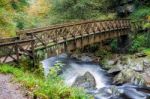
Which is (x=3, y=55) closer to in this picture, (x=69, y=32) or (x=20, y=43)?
(x=20, y=43)

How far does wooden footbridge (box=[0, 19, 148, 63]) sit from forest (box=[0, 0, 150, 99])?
0.16ft

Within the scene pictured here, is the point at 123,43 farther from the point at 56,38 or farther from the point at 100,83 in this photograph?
the point at 56,38

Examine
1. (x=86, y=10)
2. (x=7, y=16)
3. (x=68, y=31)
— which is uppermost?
(x=7, y=16)

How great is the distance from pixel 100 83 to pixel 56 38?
5.40 metres

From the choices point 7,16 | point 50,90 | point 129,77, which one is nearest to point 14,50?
point 50,90

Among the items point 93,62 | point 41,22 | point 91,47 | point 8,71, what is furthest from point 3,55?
point 41,22

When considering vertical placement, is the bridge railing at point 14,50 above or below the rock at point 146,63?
above

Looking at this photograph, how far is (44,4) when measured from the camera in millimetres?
46094

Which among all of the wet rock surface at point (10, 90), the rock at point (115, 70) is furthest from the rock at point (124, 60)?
the wet rock surface at point (10, 90)

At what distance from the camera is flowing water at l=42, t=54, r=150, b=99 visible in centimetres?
1931

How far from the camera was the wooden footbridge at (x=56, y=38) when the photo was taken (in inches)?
637

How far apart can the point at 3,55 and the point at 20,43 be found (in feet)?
3.29

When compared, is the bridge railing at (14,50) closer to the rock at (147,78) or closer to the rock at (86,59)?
the rock at (147,78)

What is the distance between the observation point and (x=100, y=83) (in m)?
23.3
